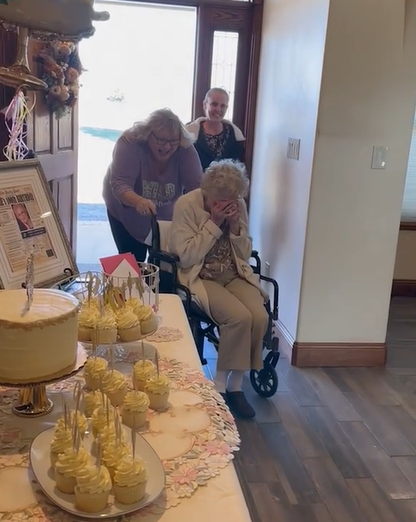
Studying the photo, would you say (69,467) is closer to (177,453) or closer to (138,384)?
(177,453)

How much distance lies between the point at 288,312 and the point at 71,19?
224cm

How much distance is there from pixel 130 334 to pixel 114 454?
40 centimetres

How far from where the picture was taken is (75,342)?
38.7 inches

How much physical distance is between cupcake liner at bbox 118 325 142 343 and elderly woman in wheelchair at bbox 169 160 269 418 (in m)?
1.37

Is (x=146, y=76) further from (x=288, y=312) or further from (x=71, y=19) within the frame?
(x=71, y=19)

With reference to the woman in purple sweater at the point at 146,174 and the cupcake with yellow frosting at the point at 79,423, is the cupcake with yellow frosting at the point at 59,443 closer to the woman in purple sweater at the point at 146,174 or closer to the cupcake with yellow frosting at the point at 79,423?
the cupcake with yellow frosting at the point at 79,423

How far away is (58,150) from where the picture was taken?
313cm

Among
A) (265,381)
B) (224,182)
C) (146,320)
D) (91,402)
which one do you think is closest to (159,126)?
(224,182)

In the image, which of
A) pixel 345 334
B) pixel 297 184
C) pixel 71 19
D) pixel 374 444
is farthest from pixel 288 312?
pixel 71 19

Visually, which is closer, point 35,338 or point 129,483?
point 129,483

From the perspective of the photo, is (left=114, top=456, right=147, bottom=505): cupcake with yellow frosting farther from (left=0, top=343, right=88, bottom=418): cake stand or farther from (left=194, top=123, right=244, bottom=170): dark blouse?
(left=194, top=123, right=244, bottom=170): dark blouse

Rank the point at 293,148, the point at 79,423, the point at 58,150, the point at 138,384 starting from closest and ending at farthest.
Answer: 1. the point at 79,423
2. the point at 138,384
3. the point at 58,150
4. the point at 293,148

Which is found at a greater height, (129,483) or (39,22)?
(39,22)

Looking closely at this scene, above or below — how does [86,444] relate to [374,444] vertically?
above
